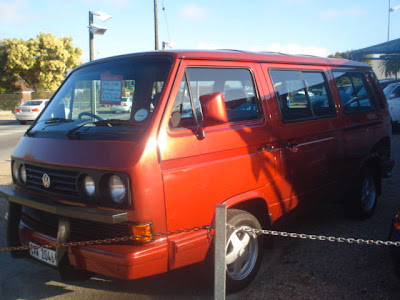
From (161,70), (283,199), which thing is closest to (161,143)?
(161,70)

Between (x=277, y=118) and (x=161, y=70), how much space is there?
1.32m

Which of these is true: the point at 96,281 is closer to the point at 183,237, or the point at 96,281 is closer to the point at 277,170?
the point at 183,237

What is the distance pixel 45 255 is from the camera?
3.15 metres

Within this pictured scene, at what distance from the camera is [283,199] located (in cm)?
397

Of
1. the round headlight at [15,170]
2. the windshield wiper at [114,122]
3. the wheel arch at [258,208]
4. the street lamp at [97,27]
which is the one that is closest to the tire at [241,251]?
the wheel arch at [258,208]

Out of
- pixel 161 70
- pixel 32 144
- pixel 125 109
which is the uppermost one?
pixel 161 70

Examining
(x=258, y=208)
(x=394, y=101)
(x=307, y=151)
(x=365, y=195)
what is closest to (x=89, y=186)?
(x=258, y=208)

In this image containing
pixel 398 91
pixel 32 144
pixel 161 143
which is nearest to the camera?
pixel 161 143

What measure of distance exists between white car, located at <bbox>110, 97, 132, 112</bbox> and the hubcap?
1.42 metres

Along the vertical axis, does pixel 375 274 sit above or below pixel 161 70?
below

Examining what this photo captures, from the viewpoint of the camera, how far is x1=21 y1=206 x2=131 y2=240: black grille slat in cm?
293

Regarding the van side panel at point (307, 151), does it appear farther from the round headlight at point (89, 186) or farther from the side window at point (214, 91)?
the round headlight at point (89, 186)

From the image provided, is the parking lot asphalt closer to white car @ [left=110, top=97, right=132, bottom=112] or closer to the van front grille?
the van front grille

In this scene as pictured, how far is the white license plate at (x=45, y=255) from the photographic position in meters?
3.05
